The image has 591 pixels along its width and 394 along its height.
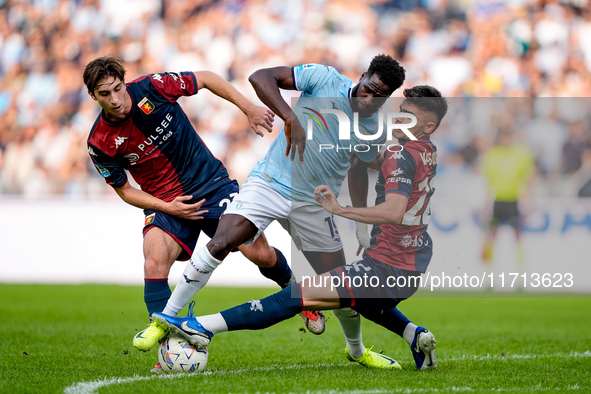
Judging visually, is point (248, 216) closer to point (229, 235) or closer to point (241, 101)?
point (229, 235)

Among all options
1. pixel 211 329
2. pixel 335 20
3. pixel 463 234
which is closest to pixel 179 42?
pixel 335 20

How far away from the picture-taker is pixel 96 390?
3.55 meters

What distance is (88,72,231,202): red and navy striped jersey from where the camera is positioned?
15.5 feet

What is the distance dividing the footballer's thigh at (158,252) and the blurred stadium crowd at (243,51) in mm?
6348

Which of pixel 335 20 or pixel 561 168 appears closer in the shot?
pixel 561 168

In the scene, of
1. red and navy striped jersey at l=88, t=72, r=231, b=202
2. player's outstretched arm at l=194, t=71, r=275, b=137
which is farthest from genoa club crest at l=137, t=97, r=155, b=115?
player's outstretched arm at l=194, t=71, r=275, b=137

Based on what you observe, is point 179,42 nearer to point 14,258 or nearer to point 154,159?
point 14,258

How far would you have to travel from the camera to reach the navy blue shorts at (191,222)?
4844 mm

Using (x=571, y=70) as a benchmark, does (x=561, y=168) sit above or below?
below

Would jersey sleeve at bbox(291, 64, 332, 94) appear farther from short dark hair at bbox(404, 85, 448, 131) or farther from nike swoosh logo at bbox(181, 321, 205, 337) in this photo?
nike swoosh logo at bbox(181, 321, 205, 337)

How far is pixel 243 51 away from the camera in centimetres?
1359

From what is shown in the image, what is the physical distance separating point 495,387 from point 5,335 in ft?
14.2

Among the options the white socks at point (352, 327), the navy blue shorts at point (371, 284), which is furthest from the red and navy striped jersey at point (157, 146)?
the navy blue shorts at point (371, 284)

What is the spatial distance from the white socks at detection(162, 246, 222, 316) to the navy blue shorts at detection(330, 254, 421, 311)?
2.79 ft
